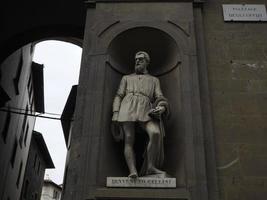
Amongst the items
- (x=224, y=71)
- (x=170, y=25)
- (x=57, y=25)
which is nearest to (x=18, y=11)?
(x=57, y=25)

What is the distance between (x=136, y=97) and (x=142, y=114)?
446mm

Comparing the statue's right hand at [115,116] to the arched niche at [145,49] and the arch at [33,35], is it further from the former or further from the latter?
the arch at [33,35]

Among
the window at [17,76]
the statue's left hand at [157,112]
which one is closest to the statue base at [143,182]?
the statue's left hand at [157,112]

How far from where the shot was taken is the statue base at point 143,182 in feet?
20.7

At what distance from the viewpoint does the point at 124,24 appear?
880 centimetres

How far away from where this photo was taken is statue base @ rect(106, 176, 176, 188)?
6297 mm

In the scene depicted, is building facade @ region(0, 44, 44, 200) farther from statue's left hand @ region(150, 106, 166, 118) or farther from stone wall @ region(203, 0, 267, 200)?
statue's left hand @ region(150, 106, 166, 118)

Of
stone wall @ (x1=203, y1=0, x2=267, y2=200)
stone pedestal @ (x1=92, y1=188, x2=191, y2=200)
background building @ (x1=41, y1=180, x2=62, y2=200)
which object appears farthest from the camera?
background building @ (x1=41, y1=180, x2=62, y2=200)

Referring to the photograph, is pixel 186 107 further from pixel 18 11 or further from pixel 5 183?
pixel 5 183

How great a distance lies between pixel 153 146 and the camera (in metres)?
6.77

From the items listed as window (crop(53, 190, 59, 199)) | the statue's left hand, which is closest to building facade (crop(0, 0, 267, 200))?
the statue's left hand

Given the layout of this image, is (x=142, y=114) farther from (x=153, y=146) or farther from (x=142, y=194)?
(x=142, y=194)

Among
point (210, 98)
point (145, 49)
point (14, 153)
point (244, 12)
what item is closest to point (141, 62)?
point (145, 49)

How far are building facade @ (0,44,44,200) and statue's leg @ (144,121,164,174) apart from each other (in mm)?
10986
